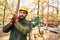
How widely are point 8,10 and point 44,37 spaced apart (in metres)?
1.61

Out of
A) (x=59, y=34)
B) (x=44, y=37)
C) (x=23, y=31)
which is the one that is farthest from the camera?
(x=59, y=34)

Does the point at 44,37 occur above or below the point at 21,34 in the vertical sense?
below

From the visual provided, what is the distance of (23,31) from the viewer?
242 centimetres

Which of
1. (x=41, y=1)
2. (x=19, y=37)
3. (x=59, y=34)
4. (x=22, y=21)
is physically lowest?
(x=59, y=34)

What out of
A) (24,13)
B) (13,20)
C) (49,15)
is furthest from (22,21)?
(49,15)

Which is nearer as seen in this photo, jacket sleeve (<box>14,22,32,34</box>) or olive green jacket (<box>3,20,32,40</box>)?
jacket sleeve (<box>14,22,32,34</box>)

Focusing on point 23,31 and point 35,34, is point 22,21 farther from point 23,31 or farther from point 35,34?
point 35,34

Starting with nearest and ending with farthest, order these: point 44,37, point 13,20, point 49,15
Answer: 1. point 13,20
2. point 49,15
3. point 44,37

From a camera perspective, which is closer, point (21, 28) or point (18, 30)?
point (21, 28)

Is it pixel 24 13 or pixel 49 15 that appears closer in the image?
pixel 24 13

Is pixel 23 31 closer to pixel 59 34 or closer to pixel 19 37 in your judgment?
pixel 19 37

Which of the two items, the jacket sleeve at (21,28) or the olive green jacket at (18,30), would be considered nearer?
the jacket sleeve at (21,28)

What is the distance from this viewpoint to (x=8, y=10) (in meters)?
6.14

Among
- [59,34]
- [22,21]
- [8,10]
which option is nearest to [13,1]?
[8,10]
